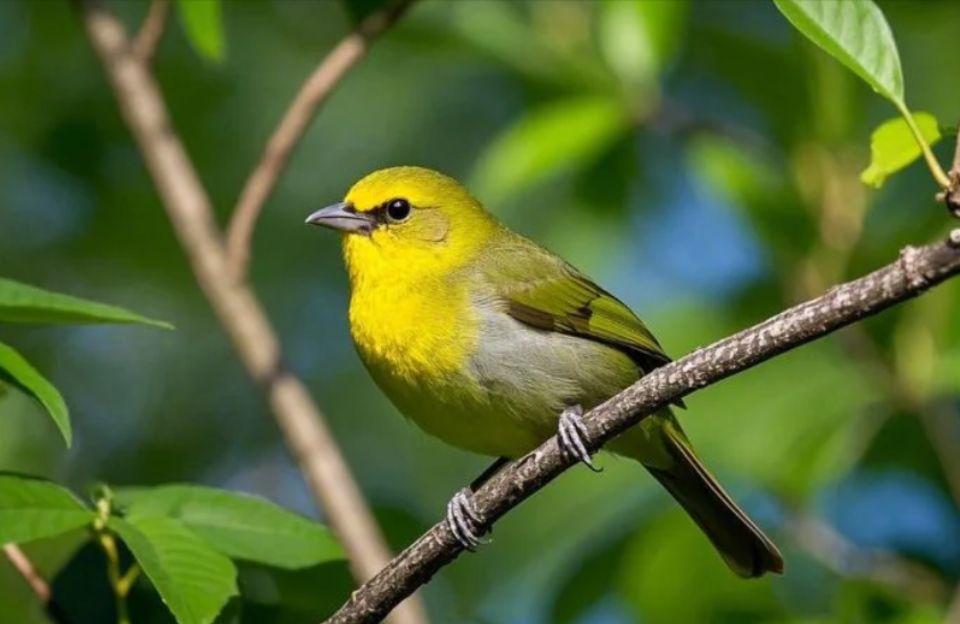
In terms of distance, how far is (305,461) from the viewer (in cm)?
430

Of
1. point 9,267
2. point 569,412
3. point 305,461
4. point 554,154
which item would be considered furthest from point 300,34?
point 569,412

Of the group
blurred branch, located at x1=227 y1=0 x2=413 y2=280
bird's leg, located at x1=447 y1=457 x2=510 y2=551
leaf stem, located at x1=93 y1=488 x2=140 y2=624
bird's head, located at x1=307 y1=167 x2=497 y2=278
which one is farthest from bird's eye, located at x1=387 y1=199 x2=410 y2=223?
leaf stem, located at x1=93 y1=488 x2=140 y2=624

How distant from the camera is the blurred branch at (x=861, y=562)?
14.5 ft

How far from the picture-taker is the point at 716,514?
15.0 feet

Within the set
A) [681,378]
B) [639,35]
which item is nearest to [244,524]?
[681,378]

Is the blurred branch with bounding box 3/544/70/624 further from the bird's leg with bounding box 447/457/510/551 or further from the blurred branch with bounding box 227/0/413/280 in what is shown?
the blurred branch with bounding box 227/0/413/280

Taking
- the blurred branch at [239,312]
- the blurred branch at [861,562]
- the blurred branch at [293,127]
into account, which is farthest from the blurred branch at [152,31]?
the blurred branch at [861,562]

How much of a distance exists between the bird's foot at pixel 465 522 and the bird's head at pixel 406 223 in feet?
3.80

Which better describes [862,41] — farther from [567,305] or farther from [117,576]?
[567,305]

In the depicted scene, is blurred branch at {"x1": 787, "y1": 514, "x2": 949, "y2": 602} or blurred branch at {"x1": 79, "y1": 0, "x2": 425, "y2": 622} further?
blurred branch at {"x1": 787, "y1": 514, "x2": 949, "y2": 602}

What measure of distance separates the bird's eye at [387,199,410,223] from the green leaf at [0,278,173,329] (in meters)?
2.09

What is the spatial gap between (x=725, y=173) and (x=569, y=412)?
1.45 m

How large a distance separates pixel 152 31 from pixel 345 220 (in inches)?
30.8

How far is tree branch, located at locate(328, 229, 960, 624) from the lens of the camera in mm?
2215
